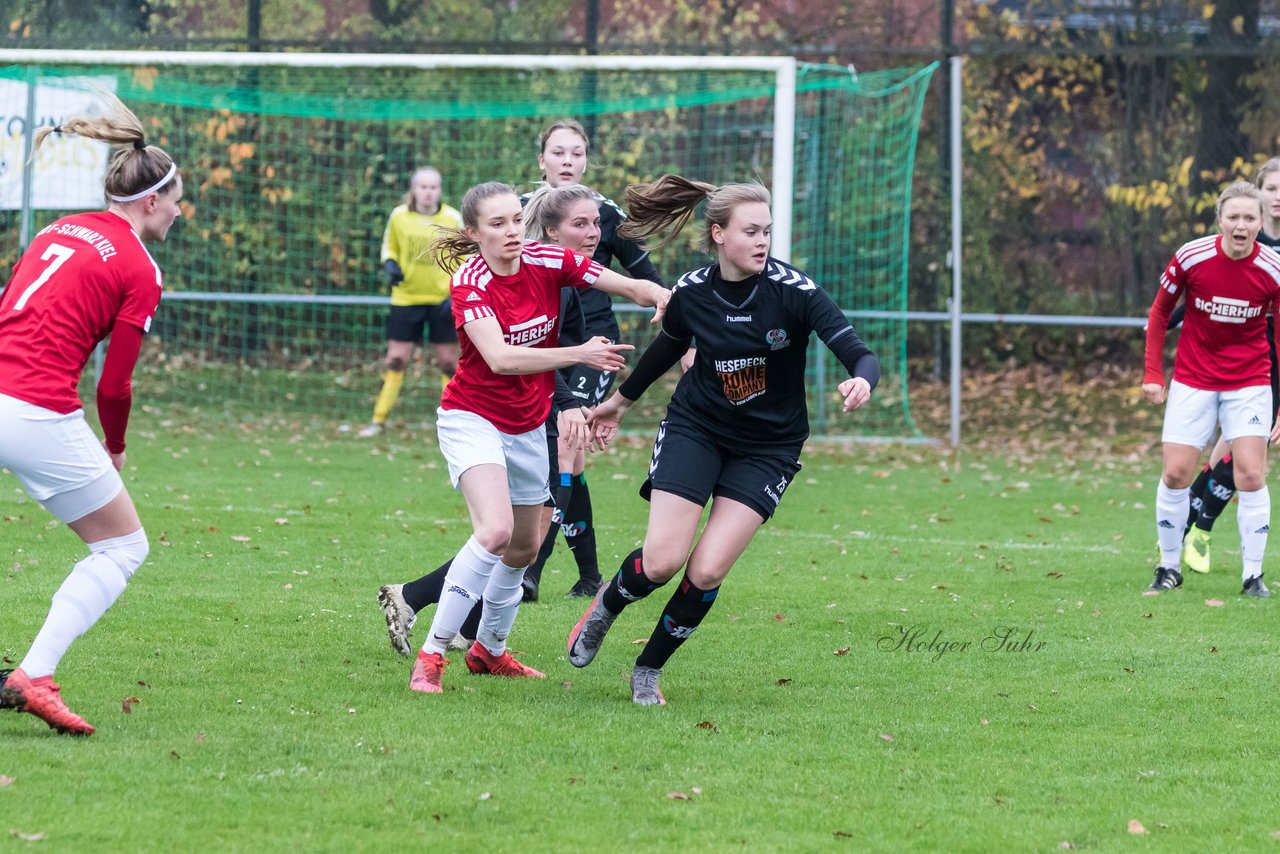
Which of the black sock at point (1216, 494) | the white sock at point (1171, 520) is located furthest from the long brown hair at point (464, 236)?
the black sock at point (1216, 494)

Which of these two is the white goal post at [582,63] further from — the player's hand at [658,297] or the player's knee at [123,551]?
the player's knee at [123,551]

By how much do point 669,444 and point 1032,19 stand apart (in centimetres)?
1262

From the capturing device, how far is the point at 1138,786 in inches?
189

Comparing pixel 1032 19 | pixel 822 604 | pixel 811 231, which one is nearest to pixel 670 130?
pixel 811 231

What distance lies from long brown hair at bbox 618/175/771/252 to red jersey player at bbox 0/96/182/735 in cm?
195

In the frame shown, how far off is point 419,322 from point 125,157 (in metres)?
9.02

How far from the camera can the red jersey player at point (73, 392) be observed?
484cm

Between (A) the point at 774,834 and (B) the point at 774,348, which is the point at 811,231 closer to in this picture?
(B) the point at 774,348

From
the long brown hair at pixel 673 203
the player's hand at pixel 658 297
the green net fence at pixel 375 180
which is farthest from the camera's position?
the green net fence at pixel 375 180

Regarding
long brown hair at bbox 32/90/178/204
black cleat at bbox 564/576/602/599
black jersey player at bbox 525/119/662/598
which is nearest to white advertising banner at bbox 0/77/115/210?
black jersey player at bbox 525/119/662/598

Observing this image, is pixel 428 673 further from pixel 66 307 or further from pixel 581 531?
pixel 581 531

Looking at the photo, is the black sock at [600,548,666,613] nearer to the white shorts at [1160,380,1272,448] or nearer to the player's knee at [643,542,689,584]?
the player's knee at [643,542,689,584]

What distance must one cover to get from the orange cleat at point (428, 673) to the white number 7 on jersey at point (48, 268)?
75.2 inches

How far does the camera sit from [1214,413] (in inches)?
318
